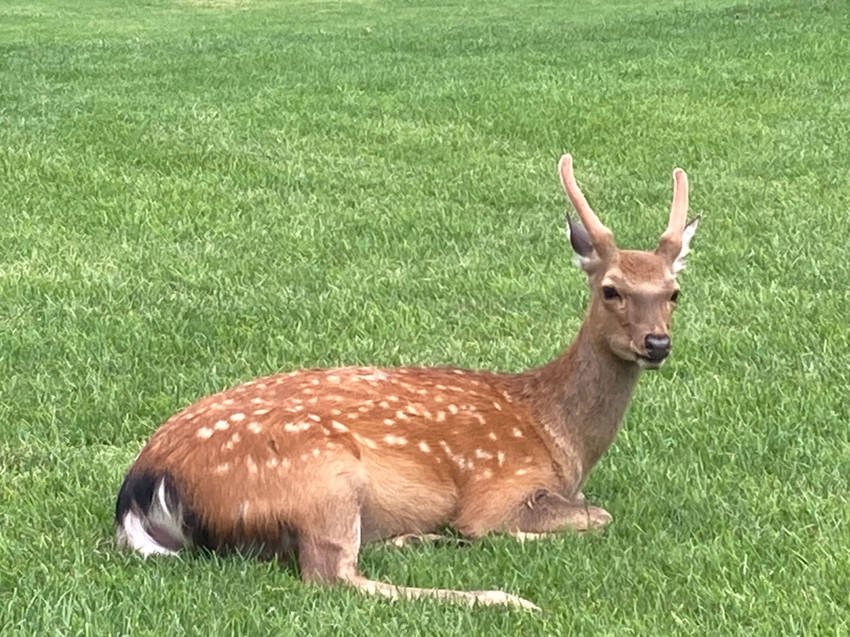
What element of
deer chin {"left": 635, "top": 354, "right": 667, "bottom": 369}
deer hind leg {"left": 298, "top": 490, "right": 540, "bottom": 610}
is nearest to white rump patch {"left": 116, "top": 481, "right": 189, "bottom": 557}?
deer hind leg {"left": 298, "top": 490, "right": 540, "bottom": 610}

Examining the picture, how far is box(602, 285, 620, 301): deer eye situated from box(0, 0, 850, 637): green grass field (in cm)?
69

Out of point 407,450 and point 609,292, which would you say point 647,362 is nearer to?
point 609,292

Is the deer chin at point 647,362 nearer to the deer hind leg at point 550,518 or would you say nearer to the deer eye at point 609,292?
the deer eye at point 609,292

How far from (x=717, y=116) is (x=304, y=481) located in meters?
9.97

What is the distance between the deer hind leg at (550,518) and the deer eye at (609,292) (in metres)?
0.69

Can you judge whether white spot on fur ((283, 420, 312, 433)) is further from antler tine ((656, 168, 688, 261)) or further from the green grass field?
antler tine ((656, 168, 688, 261))

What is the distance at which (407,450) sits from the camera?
4746 mm

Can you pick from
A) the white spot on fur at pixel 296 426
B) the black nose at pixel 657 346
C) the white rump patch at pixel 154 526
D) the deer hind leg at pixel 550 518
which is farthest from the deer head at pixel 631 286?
the white rump patch at pixel 154 526

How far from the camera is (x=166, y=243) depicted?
9344 mm

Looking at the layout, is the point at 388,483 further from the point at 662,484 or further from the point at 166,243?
the point at 166,243

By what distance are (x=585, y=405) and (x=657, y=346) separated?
0.47 metres

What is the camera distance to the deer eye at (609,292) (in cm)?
498

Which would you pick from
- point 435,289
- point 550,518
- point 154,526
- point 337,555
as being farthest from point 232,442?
point 435,289

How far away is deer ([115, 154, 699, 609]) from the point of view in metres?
4.36
